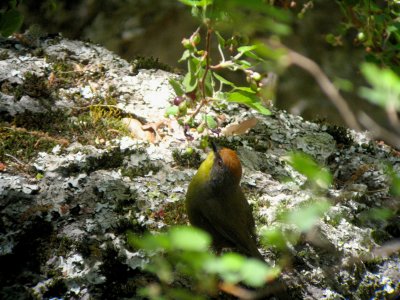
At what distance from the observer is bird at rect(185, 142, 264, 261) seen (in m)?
3.07

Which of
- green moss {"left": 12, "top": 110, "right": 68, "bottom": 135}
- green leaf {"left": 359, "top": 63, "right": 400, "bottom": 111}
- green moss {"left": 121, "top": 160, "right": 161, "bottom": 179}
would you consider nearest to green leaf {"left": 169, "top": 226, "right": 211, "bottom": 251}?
green leaf {"left": 359, "top": 63, "right": 400, "bottom": 111}

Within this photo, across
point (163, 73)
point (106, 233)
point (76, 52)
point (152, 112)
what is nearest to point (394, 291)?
point (106, 233)

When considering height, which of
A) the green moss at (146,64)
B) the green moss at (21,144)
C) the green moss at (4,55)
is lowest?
the green moss at (21,144)

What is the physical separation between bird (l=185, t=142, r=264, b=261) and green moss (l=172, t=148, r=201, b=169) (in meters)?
0.38

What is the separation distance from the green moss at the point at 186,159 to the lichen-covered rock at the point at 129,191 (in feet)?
0.07

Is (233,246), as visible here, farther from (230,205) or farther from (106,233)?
(106,233)

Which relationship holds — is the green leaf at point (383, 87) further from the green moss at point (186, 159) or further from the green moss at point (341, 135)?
the green moss at point (341, 135)

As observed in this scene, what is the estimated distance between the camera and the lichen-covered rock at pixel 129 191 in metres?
2.67

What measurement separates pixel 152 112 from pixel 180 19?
325cm

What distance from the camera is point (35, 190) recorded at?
9.77 ft

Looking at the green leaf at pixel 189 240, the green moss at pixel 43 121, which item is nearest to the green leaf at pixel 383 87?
the green leaf at pixel 189 240

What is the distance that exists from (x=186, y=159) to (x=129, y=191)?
61 centimetres

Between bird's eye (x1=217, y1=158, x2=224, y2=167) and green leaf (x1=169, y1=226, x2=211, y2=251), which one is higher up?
green leaf (x1=169, y1=226, x2=211, y2=251)

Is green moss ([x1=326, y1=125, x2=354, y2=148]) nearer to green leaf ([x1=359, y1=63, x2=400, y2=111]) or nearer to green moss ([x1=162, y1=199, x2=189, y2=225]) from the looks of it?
green moss ([x1=162, y1=199, x2=189, y2=225])
